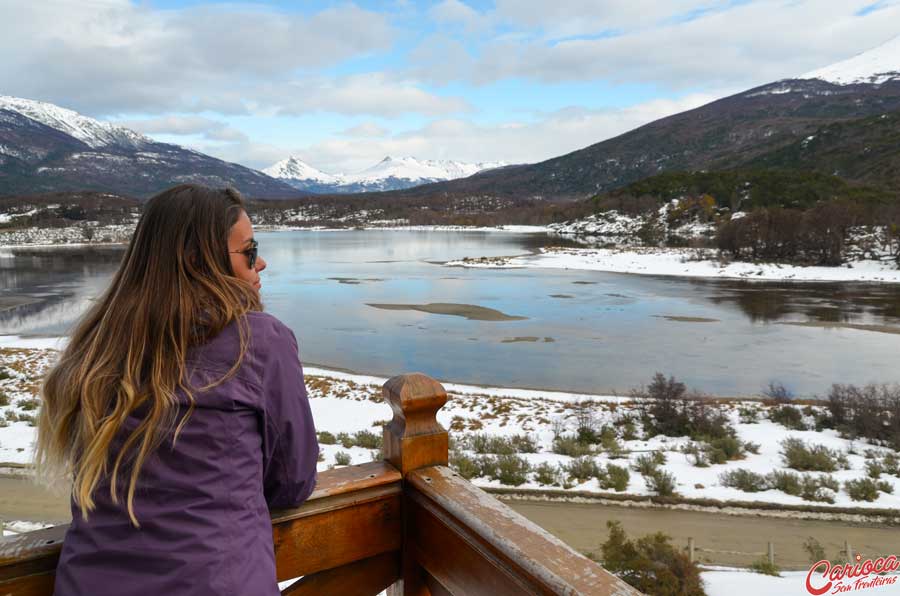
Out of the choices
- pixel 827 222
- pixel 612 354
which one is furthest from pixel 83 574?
pixel 827 222

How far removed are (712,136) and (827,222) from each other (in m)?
170

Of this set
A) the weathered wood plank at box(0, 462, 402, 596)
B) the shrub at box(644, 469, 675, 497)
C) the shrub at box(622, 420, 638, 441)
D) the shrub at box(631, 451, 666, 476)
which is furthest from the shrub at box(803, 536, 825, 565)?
the weathered wood plank at box(0, 462, 402, 596)

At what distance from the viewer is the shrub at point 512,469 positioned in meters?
8.98

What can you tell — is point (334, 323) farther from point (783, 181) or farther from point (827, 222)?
point (783, 181)

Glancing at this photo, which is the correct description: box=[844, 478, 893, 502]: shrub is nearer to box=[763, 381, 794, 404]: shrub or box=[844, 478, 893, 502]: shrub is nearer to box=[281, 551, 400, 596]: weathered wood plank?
box=[763, 381, 794, 404]: shrub

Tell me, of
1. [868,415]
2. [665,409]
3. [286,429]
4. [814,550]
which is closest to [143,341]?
[286,429]

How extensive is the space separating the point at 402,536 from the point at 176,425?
78 cm

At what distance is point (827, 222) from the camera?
4306 cm

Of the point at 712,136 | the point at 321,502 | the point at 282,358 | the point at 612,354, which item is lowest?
the point at 612,354

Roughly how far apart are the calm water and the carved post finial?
1355 cm

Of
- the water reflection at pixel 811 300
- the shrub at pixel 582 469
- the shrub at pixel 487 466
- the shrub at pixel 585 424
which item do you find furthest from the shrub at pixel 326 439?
the water reflection at pixel 811 300

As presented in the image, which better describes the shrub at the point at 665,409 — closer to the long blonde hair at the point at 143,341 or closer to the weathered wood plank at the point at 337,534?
the weathered wood plank at the point at 337,534

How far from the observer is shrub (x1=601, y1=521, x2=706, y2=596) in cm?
560

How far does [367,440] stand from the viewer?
10.6 m
